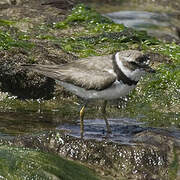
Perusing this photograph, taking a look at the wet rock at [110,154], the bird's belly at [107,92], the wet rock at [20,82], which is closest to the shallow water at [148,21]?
the wet rock at [20,82]

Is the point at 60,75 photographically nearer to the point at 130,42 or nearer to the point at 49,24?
the point at 130,42

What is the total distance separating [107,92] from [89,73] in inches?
17.5

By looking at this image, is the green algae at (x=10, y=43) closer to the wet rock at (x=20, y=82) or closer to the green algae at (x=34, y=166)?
the wet rock at (x=20, y=82)

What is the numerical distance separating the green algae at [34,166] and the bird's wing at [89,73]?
1.60 m

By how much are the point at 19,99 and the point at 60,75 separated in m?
2.26

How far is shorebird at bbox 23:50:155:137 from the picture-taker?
328 inches

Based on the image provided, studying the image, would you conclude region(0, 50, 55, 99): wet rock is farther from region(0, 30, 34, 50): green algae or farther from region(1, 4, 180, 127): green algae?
region(0, 30, 34, 50): green algae

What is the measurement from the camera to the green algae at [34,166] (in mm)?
6484

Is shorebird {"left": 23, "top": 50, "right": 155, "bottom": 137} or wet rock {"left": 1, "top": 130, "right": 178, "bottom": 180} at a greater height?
shorebird {"left": 23, "top": 50, "right": 155, "bottom": 137}

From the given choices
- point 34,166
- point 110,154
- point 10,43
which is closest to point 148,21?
point 10,43

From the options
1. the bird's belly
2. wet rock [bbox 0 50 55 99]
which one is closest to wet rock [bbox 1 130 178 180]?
the bird's belly

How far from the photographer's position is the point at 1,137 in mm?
8156

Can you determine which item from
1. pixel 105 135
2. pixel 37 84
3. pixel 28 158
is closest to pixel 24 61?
pixel 37 84

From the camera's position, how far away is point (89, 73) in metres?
8.59
